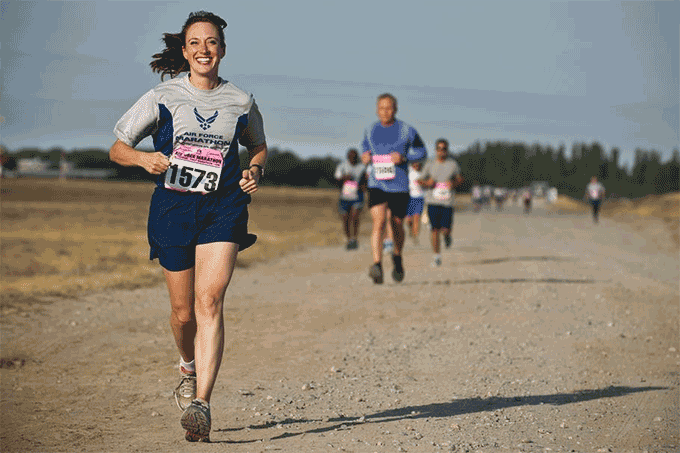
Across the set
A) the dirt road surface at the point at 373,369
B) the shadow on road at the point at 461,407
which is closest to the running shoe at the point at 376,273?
the dirt road surface at the point at 373,369

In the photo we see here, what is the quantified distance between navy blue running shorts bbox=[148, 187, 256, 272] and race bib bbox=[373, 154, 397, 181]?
665 centimetres

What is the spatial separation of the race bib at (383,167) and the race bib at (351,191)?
25.4ft

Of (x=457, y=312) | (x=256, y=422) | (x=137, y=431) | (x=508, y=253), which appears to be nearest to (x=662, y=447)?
(x=256, y=422)

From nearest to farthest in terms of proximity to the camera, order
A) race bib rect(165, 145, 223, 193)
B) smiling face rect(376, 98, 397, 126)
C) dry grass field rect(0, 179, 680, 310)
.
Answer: race bib rect(165, 145, 223, 193) < smiling face rect(376, 98, 397, 126) < dry grass field rect(0, 179, 680, 310)

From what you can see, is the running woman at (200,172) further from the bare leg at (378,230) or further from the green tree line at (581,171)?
the green tree line at (581,171)

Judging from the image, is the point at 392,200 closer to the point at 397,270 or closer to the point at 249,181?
the point at 397,270

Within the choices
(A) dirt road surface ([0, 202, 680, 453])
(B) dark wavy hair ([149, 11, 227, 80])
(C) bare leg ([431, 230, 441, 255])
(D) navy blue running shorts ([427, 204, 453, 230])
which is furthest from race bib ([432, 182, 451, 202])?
(B) dark wavy hair ([149, 11, 227, 80])

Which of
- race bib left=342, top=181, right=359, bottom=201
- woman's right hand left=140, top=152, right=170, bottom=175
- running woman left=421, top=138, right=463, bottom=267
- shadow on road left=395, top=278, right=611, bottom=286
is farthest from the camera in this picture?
race bib left=342, top=181, right=359, bottom=201

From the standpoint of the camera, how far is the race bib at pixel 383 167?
39.5 ft

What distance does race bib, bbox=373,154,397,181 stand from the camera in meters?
12.0

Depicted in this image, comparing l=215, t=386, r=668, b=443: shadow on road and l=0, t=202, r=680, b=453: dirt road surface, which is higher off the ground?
l=215, t=386, r=668, b=443: shadow on road

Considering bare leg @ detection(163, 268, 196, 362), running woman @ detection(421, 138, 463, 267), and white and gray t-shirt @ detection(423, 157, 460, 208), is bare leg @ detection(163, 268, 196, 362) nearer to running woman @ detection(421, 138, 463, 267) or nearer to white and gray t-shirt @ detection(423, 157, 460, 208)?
running woman @ detection(421, 138, 463, 267)

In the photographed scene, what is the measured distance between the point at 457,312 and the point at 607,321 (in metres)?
A: 1.59

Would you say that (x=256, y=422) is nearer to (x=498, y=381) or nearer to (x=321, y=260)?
(x=498, y=381)
